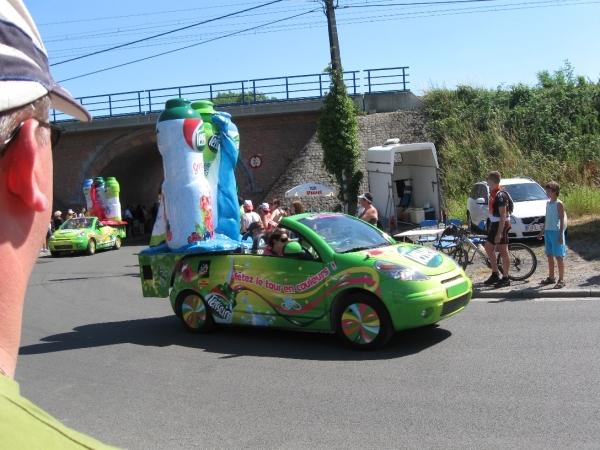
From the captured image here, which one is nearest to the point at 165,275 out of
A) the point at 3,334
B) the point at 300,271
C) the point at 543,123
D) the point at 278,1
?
the point at 300,271

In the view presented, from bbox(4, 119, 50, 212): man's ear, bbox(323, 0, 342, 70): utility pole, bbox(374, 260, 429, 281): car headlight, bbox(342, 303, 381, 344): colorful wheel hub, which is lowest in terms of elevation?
bbox(342, 303, 381, 344): colorful wheel hub

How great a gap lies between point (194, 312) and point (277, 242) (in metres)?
1.84

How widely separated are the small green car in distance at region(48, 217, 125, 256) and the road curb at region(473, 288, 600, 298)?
18.8 meters

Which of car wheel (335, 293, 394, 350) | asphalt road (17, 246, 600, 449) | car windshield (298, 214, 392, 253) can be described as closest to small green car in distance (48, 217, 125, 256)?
asphalt road (17, 246, 600, 449)

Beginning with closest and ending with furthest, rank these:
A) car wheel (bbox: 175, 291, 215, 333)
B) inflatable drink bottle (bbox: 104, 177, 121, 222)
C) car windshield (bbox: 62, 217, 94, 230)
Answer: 1. car wheel (bbox: 175, 291, 215, 333)
2. car windshield (bbox: 62, 217, 94, 230)
3. inflatable drink bottle (bbox: 104, 177, 121, 222)

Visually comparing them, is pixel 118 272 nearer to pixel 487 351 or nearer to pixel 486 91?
pixel 487 351

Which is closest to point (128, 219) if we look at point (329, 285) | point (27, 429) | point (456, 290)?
point (329, 285)

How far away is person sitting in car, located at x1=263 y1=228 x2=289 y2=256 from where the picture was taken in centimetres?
910

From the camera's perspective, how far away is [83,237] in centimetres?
2677

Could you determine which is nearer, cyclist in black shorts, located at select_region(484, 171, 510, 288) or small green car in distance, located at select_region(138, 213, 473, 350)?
small green car in distance, located at select_region(138, 213, 473, 350)

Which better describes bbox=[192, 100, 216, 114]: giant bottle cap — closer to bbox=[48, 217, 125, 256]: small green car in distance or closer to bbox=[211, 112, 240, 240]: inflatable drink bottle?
bbox=[211, 112, 240, 240]: inflatable drink bottle

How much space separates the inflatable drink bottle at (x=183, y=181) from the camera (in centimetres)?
1064

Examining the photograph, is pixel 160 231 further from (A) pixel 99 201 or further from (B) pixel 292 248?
(A) pixel 99 201

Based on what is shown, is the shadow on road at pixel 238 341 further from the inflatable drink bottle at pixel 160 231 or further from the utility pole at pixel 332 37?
the utility pole at pixel 332 37
